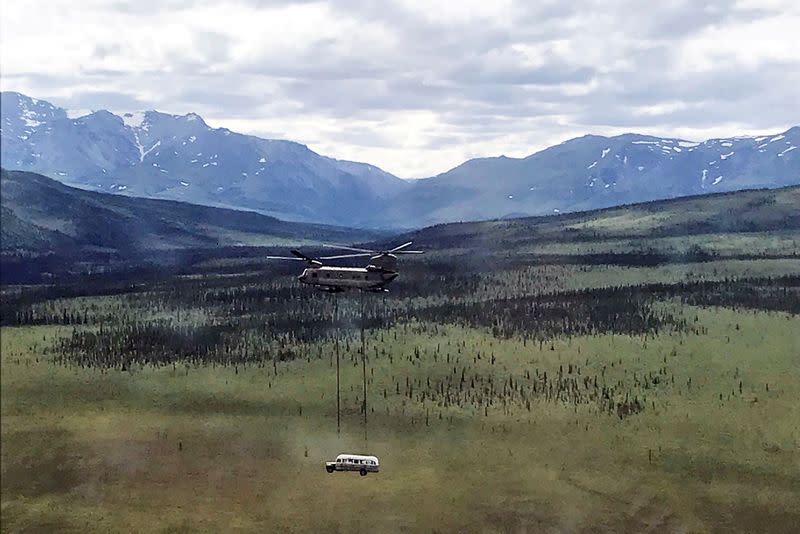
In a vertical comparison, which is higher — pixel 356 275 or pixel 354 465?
pixel 356 275

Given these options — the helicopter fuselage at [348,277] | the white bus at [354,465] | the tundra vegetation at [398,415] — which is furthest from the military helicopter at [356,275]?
the tundra vegetation at [398,415]

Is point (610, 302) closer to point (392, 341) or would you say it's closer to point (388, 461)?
point (392, 341)

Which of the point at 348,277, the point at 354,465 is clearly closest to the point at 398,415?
the point at 354,465

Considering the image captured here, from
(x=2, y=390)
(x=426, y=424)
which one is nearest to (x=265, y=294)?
(x=426, y=424)

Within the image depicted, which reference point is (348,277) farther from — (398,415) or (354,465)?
(398,415)

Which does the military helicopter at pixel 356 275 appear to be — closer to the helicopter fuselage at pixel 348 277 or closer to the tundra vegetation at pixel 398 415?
the helicopter fuselage at pixel 348 277

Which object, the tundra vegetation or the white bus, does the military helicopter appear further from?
the tundra vegetation
